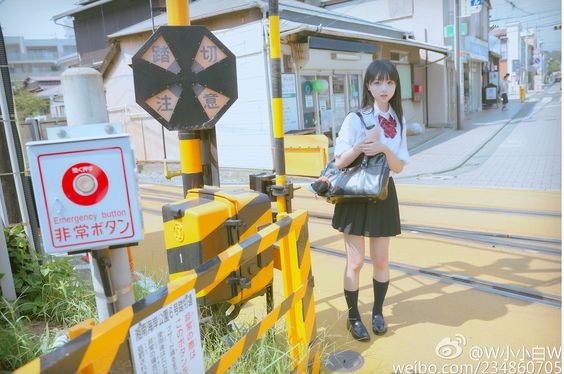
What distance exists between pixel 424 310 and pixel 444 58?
17.1 meters

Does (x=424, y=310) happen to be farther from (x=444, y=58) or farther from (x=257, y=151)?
(x=444, y=58)

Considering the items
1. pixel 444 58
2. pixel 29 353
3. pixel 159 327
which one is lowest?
pixel 29 353

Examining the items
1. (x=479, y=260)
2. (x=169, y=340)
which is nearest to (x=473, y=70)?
(x=479, y=260)

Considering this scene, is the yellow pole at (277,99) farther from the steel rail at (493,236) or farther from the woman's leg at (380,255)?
the steel rail at (493,236)

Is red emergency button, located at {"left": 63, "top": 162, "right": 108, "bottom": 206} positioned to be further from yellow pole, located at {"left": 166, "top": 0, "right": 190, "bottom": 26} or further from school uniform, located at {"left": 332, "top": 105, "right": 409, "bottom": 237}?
yellow pole, located at {"left": 166, "top": 0, "right": 190, "bottom": 26}

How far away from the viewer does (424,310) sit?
134 inches

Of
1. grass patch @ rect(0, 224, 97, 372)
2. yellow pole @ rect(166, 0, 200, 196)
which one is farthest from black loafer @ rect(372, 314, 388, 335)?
grass patch @ rect(0, 224, 97, 372)

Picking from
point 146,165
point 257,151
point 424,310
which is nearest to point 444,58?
point 257,151

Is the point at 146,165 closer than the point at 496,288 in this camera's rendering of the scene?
No

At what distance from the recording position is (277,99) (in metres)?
3.12

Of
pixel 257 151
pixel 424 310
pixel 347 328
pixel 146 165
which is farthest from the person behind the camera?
pixel 146 165

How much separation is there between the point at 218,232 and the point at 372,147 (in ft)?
3.43

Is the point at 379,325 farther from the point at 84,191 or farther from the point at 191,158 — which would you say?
the point at 84,191

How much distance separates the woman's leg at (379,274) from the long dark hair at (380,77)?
31.5 inches
